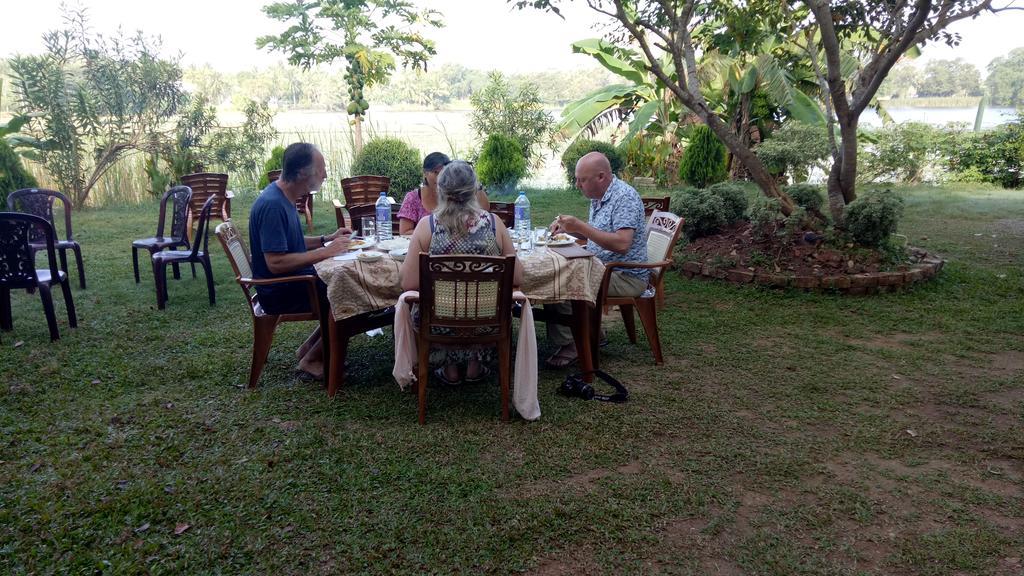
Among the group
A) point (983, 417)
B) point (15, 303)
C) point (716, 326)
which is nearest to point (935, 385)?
point (983, 417)

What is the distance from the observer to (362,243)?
16.1 ft

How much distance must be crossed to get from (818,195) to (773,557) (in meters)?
5.95

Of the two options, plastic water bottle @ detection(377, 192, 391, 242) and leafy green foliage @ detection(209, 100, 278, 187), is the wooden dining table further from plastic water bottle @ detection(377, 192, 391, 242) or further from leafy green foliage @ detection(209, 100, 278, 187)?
leafy green foliage @ detection(209, 100, 278, 187)

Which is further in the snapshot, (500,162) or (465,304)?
(500,162)

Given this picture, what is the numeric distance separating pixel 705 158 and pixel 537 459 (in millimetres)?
11698

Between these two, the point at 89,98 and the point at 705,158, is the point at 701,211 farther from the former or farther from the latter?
the point at 89,98

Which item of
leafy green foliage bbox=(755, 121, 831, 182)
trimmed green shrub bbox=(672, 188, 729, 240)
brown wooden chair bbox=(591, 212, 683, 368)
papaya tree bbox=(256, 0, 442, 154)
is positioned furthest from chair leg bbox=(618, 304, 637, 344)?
papaya tree bbox=(256, 0, 442, 154)

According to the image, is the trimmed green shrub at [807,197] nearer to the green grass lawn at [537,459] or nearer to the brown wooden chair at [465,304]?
the green grass lawn at [537,459]

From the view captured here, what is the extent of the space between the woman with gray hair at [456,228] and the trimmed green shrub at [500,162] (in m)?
10.3

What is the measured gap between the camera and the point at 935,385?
15.2 ft

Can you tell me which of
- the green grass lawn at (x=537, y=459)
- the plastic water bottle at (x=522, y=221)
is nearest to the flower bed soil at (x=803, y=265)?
the green grass lawn at (x=537, y=459)

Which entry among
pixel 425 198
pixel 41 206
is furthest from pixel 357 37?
pixel 425 198

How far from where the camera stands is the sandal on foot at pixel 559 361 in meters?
5.02

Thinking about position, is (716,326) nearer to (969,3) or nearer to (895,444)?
(895,444)
